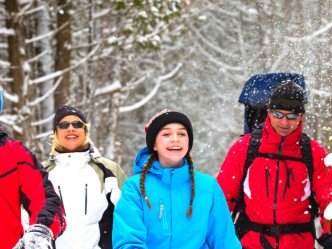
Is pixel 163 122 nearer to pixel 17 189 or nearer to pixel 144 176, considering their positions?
pixel 144 176

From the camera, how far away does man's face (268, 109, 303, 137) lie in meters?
5.30

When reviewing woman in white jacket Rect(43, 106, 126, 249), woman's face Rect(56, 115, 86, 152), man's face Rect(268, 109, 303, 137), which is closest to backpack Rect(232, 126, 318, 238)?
man's face Rect(268, 109, 303, 137)

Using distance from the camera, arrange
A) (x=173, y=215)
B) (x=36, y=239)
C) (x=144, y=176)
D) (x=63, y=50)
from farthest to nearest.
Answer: (x=63, y=50) → (x=144, y=176) → (x=173, y=215) → (x=36, y=239)

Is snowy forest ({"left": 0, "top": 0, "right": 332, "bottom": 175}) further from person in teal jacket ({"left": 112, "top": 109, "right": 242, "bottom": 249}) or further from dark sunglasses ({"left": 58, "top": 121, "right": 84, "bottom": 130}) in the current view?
dark sunglasses ({"left": 58, "top": 121, "right": 84, "bottom": 130})

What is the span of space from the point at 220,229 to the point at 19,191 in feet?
3.88

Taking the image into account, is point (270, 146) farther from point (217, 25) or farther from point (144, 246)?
point (217, 25)

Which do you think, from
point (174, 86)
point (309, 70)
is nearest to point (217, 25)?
point (174, 86)

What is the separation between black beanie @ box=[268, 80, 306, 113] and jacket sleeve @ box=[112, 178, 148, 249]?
5.04ft

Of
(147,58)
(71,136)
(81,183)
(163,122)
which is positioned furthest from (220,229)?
(147,58)

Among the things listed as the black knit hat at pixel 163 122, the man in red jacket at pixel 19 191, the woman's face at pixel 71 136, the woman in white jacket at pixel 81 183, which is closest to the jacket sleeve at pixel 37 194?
the man in red jacket at pixel 19 191

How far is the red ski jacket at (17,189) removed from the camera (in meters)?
4.30

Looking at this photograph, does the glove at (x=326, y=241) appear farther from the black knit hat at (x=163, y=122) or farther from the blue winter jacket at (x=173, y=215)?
the black knit hat at (x=163, y=122)

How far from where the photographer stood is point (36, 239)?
156 inches

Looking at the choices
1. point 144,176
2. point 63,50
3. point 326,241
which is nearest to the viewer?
point 144,176
